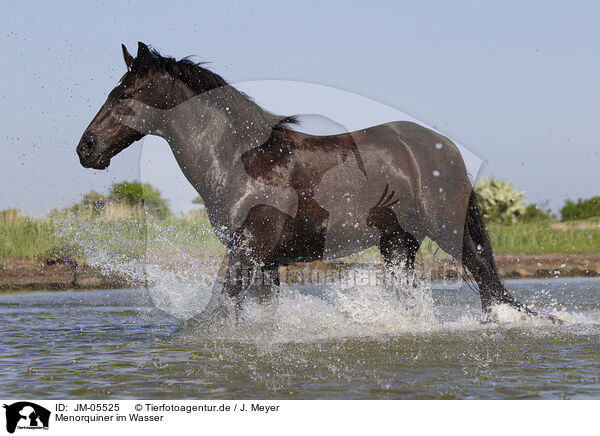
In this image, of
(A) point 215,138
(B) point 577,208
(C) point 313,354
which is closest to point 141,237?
(A) point 215,138

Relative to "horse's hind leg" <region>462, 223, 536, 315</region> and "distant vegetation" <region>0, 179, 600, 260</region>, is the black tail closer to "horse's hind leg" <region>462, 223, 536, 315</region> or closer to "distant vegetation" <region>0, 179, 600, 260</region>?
"horse's hind leg" <region>462, 223, 536, 315</region>

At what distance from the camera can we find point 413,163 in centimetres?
595

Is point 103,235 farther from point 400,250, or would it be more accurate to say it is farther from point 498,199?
point 498,199

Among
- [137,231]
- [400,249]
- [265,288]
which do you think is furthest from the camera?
[137,231]

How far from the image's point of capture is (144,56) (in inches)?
211

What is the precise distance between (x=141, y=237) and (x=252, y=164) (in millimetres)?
5461

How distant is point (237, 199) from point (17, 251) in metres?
8.66

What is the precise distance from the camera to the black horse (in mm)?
5344

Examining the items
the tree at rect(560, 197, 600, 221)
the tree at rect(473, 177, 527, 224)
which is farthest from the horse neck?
the tree at rect(560, 197, 600, 221)

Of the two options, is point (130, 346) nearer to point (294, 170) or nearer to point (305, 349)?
point (305, 349)

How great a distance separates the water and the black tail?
0.17 meters

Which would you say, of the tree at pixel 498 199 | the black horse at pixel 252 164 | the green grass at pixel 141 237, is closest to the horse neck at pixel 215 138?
the black horse at pixel 252 164

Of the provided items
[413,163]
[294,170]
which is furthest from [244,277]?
[413,163]

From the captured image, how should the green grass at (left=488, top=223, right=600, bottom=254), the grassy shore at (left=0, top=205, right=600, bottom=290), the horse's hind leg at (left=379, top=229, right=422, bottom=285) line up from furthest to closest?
the green grass at (left=488, top=223, right=600, bottom=254), the grassy shore at (left=0, top=205, right=600, bottom=290), the horse's hind leg at (left=379, top=229, right=422, bottom=285)
